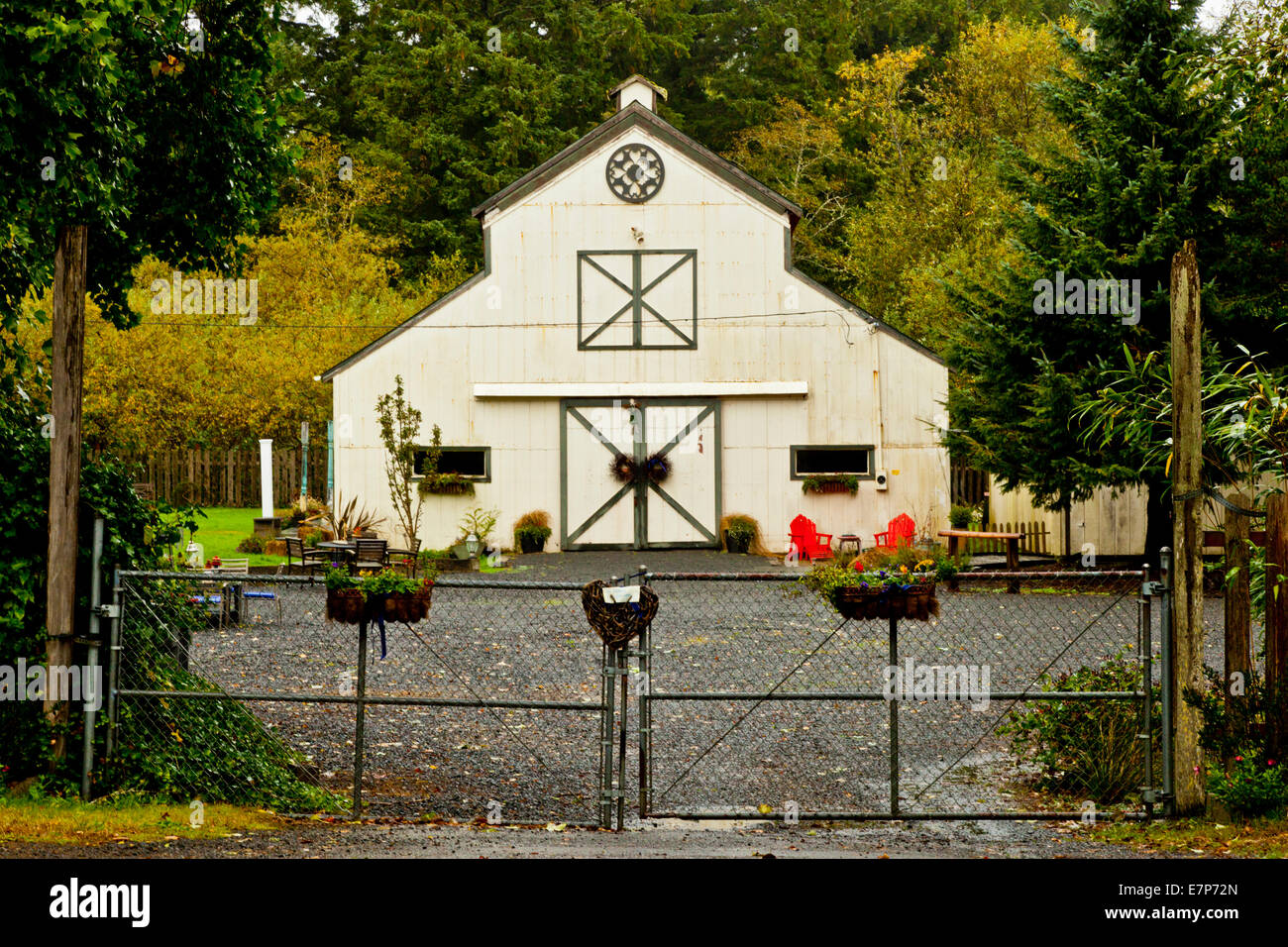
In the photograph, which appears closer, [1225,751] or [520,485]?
[1225,751]

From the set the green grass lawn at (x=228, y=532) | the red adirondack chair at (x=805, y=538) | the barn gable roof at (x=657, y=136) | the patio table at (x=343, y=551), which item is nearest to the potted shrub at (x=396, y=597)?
the patio table at (x=343, y=551)

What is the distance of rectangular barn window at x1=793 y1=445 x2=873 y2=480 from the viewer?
80.5ft

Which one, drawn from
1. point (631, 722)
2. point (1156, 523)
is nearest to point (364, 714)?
point (631, 722)

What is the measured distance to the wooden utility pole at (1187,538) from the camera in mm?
7527

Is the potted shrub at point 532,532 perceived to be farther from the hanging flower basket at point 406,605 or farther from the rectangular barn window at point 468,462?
the hanging flower basket at point 406,605

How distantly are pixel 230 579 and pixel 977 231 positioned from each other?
31938 mm

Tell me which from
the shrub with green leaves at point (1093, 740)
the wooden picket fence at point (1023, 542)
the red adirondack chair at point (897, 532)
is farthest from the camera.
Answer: the wooden picket fence at point (1023, 542)

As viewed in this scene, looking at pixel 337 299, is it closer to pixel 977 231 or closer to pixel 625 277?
pixel 625 277

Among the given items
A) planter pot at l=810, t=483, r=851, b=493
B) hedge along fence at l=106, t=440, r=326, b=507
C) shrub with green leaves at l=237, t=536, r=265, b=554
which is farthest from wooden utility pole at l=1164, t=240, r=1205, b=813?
hedge along fence at l=106, t=440, r=326, b=507

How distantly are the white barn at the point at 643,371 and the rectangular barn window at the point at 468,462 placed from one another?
0.04 meters

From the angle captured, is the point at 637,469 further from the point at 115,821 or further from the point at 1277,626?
the point at 115,821

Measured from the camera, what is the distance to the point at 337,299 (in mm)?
35781

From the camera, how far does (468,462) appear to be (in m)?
24.9
